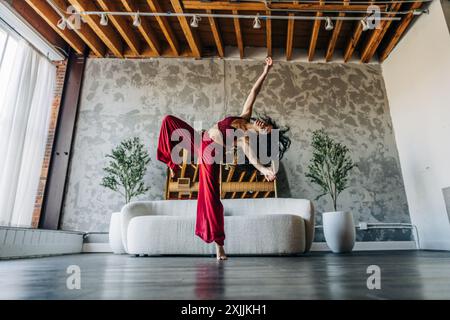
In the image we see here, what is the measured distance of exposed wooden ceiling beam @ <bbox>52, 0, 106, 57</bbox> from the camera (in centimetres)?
400

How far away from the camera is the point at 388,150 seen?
14.6 feet

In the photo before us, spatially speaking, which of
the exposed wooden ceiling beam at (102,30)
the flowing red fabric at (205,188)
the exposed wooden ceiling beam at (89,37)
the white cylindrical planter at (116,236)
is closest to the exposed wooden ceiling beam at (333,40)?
the flowing red fabric at (205,188)

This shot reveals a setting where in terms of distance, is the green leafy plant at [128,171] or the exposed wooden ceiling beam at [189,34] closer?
the exposed wooden ceiling beam at [189,34]

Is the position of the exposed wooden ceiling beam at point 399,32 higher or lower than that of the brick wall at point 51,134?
higher

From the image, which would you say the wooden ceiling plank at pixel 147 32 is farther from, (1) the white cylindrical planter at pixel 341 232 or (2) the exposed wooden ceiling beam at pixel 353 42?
(1) the white cylindrical planter at pixel 341 232

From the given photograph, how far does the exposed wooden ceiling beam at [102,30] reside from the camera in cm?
381

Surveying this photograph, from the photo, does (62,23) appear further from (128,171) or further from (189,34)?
(128,171)

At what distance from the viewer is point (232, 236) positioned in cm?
266

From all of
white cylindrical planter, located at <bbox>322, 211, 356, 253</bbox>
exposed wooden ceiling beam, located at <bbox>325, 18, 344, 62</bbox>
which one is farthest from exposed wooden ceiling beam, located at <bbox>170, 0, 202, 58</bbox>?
white cylindrical planter, located at <bbox>322, 211, 356, 253</bbox>

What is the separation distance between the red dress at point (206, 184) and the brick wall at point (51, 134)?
2847 mm

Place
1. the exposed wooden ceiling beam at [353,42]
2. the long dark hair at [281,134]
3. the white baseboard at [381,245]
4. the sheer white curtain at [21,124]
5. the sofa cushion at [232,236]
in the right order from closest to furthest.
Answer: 1. the sofa cushion at [232,236]
2. the sheer white curtain at [21,124]
3. the white baseboard at [381,245]
4. the exposed wooden ceiling beam at [353,42]
5. the long dark hair at [281,134]

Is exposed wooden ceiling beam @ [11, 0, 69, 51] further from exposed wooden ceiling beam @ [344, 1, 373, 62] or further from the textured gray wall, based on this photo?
exposed wooden ceiling beam @ [344, 1, 373, 62]

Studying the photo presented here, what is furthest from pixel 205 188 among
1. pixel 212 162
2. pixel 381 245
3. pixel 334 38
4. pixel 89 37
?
pixel 89 37

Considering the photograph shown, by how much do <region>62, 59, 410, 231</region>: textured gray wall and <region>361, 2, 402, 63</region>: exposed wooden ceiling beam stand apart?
211 millimetres
